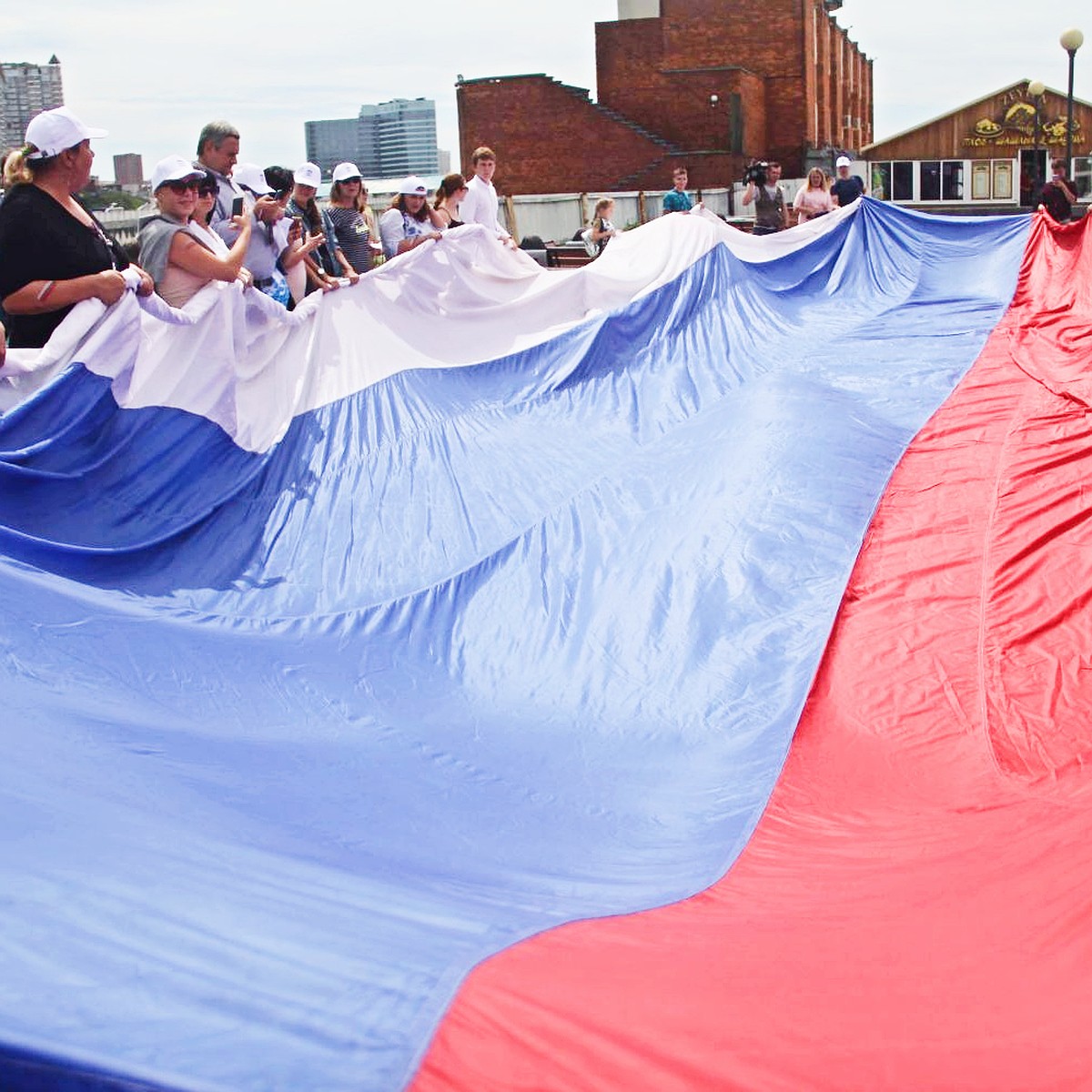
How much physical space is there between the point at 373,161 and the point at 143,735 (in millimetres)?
84747

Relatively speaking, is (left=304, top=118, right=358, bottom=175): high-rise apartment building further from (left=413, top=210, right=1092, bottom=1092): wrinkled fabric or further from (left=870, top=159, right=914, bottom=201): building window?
(left=413, top=210, right=1092, bottom=1092): wrinkled fabric

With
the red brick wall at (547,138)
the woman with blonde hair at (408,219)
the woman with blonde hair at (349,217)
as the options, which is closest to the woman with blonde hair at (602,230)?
the woman with blonde hair at (408,219)

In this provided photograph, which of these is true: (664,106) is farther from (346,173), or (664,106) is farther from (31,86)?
(346,173)

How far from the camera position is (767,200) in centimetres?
1293

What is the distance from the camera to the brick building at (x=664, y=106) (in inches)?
1272

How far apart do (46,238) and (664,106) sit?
101 feet

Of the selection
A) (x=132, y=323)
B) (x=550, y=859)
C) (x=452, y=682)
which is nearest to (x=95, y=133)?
(x=132, y=323)

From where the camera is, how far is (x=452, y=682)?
12.6ft

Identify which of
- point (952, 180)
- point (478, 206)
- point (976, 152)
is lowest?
point (478, 206)

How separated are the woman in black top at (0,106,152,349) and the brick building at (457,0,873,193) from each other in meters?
29.1

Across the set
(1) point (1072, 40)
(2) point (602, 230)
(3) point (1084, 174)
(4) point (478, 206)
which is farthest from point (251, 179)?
(3) point (1084, 174)

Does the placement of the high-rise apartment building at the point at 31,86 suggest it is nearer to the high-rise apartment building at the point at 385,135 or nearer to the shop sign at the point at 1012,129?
the shop sign at the point at 1012,129

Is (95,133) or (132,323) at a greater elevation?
(95,133)

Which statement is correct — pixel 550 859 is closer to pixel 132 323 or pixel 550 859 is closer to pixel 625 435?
pixel 132 323
